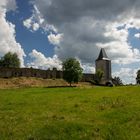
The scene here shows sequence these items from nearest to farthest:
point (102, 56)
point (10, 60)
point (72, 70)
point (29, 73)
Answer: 1. point (72, 70)
2. point (29, 73)
3. point (10, 60)
4. point (102, 56)

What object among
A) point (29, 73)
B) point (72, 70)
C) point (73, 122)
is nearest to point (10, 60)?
point (29, 73)

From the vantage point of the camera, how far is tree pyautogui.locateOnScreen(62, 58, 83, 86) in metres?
88.3

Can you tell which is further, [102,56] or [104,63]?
[102,56]

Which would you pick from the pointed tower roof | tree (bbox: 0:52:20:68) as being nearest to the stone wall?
tree (bbox: 0:52:20:68)

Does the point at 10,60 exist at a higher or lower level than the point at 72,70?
higher

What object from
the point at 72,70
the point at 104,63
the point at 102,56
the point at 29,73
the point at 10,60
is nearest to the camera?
the point at 72,70

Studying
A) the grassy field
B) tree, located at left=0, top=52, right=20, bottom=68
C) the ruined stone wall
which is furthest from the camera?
tree, located at left=0, top=52, right=20, bottom=68

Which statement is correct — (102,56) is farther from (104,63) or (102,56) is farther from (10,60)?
(10,60)

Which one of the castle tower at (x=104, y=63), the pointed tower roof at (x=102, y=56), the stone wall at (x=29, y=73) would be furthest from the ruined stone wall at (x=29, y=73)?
the pointed tower roof at (x=102, y=56)

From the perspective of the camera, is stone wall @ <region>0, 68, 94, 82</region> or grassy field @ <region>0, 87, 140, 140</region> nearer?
grassy field @ <region>0, 87, 140, 140</region>

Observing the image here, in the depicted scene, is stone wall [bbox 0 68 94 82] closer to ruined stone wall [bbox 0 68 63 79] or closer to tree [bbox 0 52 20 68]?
ruined stone wall [bbox 0 68 63 79]

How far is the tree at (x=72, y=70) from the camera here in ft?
290

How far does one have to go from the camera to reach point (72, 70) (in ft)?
290

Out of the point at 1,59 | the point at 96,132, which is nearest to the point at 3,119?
the point at 96,132
